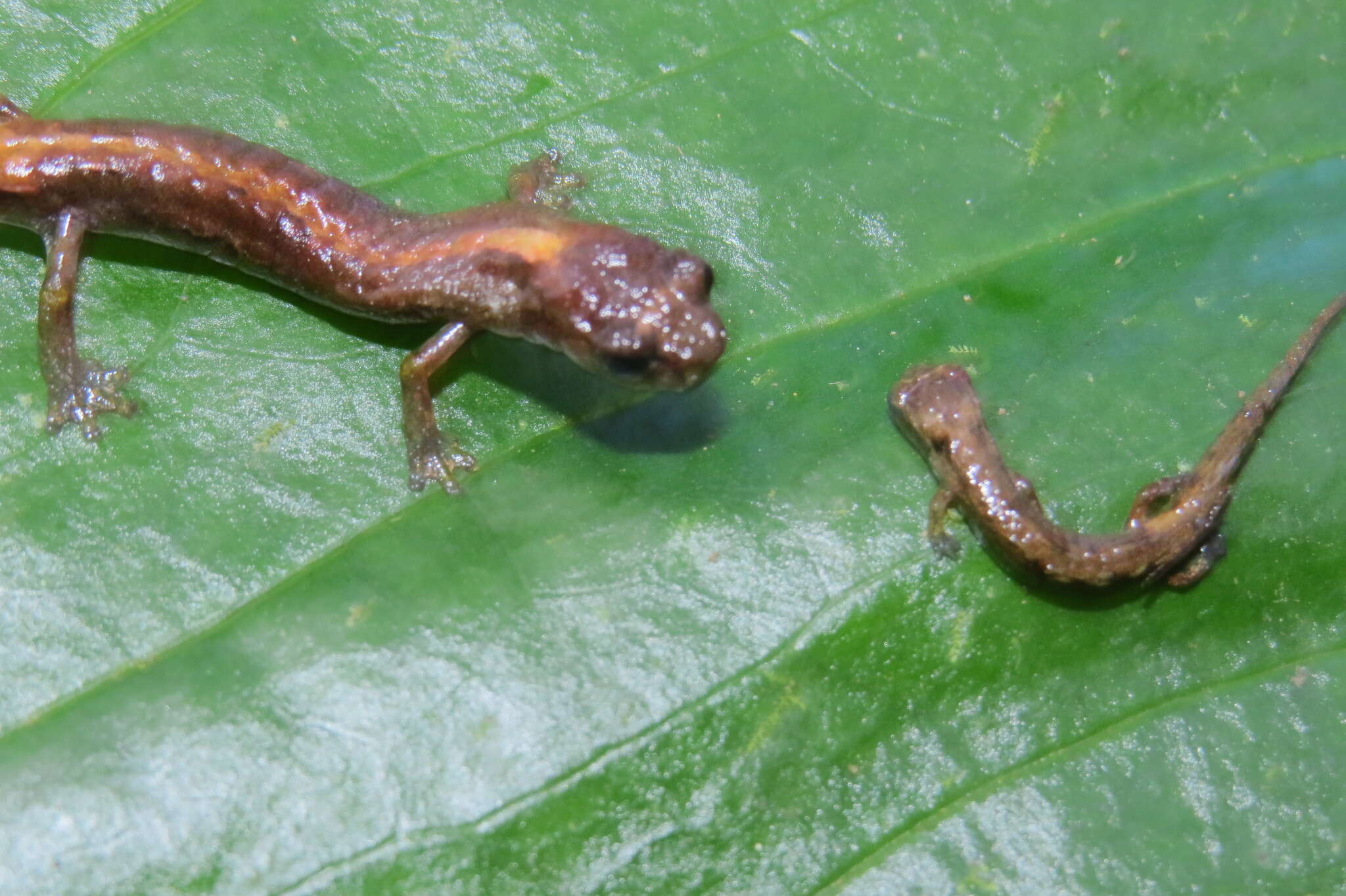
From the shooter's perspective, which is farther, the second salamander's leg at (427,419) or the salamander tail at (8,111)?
the salamander tail at (8,111)

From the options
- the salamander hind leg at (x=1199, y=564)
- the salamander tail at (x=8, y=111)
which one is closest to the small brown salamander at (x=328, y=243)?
the salamander tail at (x=8, y=111)

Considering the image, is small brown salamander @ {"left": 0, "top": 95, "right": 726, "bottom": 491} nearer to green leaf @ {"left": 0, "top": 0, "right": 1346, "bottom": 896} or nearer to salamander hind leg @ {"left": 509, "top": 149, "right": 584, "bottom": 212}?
salamander hind leg @ {"left": 509, "top": 149, "right": 584, "bottom": 212}

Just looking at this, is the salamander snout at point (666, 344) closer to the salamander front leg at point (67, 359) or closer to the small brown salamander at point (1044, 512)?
A: the small brown salamander at point (1044, 512)

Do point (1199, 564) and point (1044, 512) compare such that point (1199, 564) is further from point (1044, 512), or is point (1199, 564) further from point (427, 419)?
point (427, 419)

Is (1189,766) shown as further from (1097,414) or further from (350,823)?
(350,823)

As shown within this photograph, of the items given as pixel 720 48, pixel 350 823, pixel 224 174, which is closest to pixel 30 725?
pixel 350 823

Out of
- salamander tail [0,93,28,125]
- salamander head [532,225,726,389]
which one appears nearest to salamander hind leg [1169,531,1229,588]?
salamander head [532,225,726,389]
